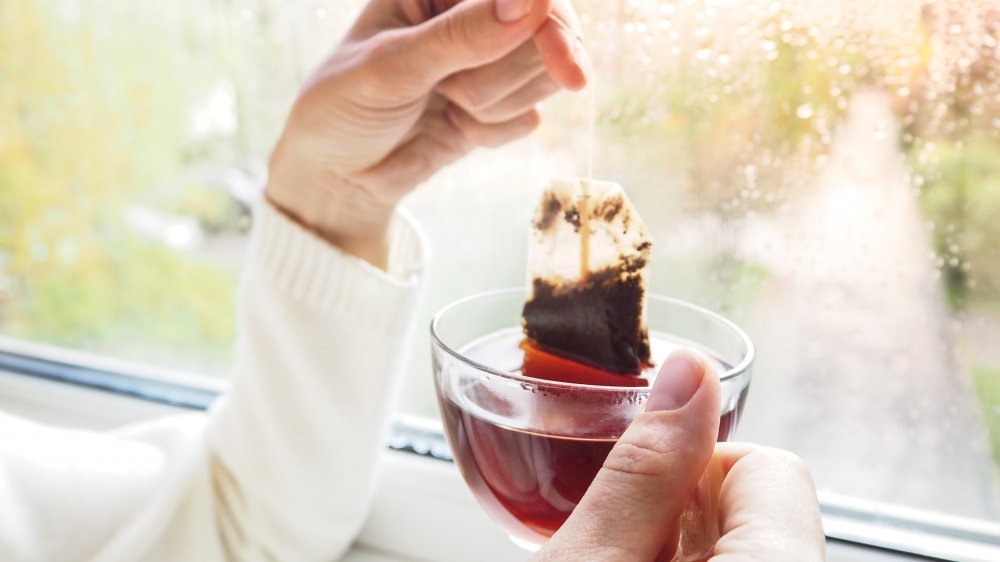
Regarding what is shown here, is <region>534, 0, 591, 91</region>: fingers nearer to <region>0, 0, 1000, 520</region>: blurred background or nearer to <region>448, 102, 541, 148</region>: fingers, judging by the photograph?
<region>448, 102, 541, 148</region>: fingers

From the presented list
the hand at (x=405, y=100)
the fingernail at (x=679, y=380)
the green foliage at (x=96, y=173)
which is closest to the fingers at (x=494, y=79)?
the hand at (x=405, y=100)

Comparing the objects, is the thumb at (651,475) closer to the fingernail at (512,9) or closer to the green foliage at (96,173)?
the fingernail at (512,9)

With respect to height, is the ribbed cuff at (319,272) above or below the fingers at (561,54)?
below

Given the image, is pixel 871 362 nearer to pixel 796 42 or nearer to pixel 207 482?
pixel 796 42

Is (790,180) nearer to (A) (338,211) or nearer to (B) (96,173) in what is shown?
(A) (338,211)

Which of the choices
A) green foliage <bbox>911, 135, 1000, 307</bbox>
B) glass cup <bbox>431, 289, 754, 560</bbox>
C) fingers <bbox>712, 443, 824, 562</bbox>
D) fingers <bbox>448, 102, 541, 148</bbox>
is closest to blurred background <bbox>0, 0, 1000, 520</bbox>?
green foliage <bbox>911, 135, 1000, 307</bbox>

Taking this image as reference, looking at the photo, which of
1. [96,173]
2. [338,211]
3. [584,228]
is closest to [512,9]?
[584,228]
